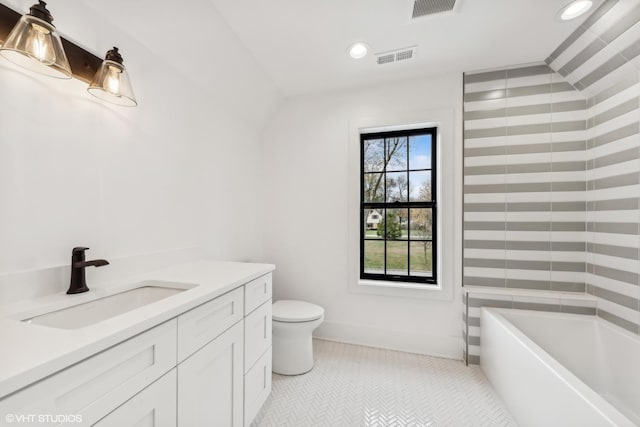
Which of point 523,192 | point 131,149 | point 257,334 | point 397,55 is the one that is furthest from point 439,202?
point 131,149

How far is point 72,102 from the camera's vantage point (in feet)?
3.75

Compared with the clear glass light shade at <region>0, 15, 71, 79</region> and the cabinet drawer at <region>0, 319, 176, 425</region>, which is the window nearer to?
the cabinet drawer at <region>0, 319, 176, 425</region>

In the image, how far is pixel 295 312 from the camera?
6.65ft

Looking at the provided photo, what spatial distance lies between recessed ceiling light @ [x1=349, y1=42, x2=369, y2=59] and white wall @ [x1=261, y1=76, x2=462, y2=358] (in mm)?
485

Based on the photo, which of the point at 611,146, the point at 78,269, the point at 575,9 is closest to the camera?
the point at 78,269

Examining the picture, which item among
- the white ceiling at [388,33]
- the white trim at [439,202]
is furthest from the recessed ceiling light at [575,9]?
the white trim at [439,202]

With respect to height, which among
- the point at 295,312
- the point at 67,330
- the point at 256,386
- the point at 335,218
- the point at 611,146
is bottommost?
the point at 256,386

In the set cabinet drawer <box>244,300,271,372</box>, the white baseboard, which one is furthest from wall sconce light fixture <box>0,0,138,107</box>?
the white baseboard

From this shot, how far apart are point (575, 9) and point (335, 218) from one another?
6.67 ft

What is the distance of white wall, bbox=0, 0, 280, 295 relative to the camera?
998 mm

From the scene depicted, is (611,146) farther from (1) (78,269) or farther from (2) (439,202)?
(1) (78,269)

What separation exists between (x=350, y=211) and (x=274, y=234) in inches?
31.8

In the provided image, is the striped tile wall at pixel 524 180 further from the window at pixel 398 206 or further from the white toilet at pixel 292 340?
the white toilet at pixel 292 340

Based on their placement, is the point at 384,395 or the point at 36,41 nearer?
the point at 36,41
